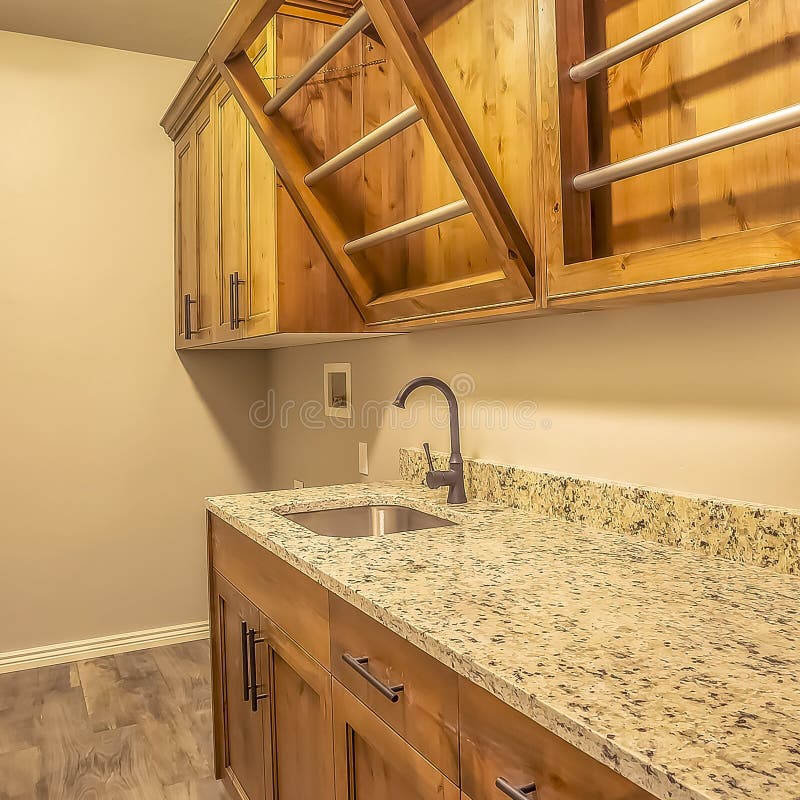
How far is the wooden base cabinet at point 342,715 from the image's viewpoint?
85 centimetres

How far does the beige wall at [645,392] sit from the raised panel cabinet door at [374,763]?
0.72 meters

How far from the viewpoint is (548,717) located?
77cm

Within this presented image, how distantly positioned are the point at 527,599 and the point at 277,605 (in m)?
0.69

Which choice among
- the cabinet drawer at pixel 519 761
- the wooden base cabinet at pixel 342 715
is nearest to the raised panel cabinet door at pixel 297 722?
the wooden base cabinet at pixel 342 715

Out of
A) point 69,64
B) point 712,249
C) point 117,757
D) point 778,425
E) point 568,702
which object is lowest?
point 117,757

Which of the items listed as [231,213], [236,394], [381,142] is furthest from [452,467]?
[236,394]

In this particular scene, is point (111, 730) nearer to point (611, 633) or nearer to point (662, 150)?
point (611, 633)

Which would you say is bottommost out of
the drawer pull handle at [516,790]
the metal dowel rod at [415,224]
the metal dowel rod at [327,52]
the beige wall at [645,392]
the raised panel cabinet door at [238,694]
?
the raised panel cabinet door at [238,694]

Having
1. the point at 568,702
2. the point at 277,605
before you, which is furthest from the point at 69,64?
the point at 568,702

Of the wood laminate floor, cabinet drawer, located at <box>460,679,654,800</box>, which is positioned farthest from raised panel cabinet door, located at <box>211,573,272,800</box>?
cabinet drawer, located at <box>460,679,654,800</box>

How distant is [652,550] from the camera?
1392 millimetres

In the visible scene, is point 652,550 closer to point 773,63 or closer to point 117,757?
point 773,63

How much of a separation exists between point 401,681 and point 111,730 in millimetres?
1965

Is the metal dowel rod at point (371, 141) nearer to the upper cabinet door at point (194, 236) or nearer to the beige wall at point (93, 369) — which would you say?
the upper cabinet door at point (194, 236)
